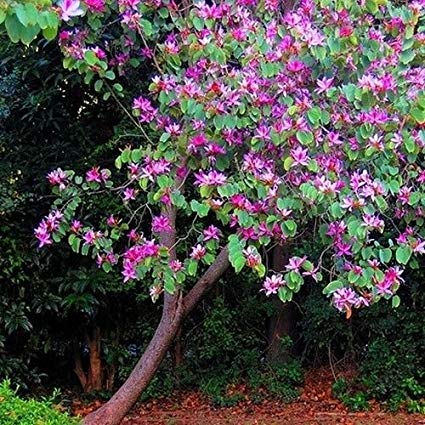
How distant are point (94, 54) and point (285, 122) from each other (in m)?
0.83

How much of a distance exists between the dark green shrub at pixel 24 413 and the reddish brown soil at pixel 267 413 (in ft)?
6.20

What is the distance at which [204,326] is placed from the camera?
4.62 metres

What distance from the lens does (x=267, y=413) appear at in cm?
430

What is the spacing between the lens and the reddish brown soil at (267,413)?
162 inches

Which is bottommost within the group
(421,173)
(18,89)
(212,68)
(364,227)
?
(364,227)

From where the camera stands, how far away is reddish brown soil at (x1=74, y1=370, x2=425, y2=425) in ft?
13.5

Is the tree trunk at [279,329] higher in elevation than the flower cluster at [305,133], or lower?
lower

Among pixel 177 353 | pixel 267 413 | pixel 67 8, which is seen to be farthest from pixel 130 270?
pixel 177 353

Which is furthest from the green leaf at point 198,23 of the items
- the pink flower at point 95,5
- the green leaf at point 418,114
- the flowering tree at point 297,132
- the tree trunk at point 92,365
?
the tree trunk at point 92,365

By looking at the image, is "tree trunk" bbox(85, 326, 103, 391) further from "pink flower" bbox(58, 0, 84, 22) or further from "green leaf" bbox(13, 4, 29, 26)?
"green leaf" bbox(13, 4, 29, 26)

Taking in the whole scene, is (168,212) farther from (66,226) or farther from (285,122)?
(285,122)

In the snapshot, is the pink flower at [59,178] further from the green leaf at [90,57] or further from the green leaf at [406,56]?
the green leaf at [406,56]

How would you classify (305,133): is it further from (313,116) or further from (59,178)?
(59,178)

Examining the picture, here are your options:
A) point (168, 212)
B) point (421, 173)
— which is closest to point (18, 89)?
point (168, 212)
